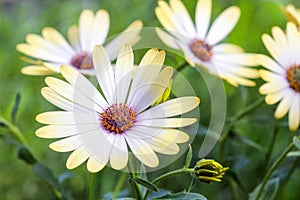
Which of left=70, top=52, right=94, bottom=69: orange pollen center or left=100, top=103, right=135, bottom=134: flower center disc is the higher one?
left=70, top=52, right=94, bottom=69: orange pollen center

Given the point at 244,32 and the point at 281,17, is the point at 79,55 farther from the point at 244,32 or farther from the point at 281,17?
the point at 281,17

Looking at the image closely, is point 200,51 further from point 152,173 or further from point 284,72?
point 152,173

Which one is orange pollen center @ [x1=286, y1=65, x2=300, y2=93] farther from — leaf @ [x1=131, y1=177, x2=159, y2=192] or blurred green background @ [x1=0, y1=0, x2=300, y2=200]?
leaf @ [x1=131, y1=177, x2=159, y2=192]

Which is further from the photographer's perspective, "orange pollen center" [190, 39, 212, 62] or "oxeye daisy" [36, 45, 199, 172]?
"orange pollen center" [190, 39, 212, 62]

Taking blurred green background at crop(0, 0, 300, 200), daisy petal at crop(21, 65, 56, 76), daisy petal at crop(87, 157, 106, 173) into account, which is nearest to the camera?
daisy petal at crop(87, 157, 106, 173)

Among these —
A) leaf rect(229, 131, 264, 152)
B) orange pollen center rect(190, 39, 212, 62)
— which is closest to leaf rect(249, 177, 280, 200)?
leaf rect(229, 131, 264, 152)

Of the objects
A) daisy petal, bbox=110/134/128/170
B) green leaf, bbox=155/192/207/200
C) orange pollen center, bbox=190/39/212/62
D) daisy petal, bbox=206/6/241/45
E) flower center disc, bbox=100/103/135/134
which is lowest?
green leaf, bbox=155/192/207/200
